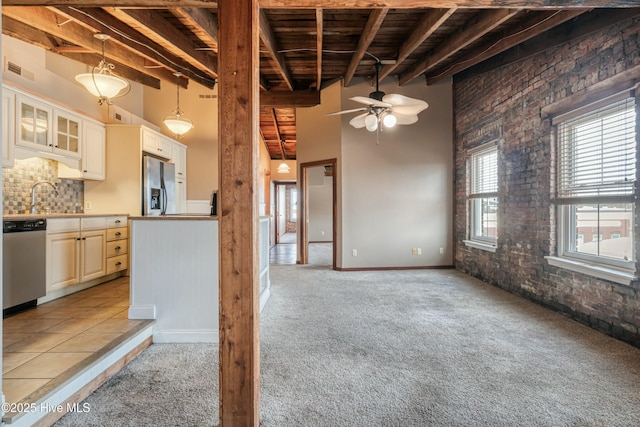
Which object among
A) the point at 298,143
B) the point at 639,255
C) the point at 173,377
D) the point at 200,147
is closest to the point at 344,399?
the point at 173,377

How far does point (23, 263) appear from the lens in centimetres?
293

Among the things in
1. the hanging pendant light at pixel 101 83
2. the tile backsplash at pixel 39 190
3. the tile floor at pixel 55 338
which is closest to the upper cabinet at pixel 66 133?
the tile backsplash at pixel 39 190

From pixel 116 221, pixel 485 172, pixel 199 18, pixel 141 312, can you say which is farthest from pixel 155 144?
pixel 485 172

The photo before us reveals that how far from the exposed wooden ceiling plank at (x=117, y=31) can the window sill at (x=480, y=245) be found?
5.33 m

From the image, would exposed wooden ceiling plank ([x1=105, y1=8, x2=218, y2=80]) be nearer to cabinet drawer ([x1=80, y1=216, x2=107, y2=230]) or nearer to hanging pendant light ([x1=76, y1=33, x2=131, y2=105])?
hanging pendant light ([x1=76, y1=33, x2=131, y2=105])

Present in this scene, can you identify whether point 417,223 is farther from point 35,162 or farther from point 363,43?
point 35,162

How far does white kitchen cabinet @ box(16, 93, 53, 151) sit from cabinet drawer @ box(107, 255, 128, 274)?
1501 mm

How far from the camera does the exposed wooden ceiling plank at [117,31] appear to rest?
3.27 m

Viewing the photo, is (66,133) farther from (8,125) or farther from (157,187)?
(157,187)

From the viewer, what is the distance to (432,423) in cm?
174

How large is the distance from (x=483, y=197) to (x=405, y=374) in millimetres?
3536

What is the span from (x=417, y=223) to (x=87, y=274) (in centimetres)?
488

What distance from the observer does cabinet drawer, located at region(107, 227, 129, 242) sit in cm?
420

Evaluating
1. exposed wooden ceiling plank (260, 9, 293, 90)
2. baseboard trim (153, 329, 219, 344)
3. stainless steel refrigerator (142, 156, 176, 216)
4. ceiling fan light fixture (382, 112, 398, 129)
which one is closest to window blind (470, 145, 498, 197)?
ceiling fan light fixture (382, 112, 398, 129)
